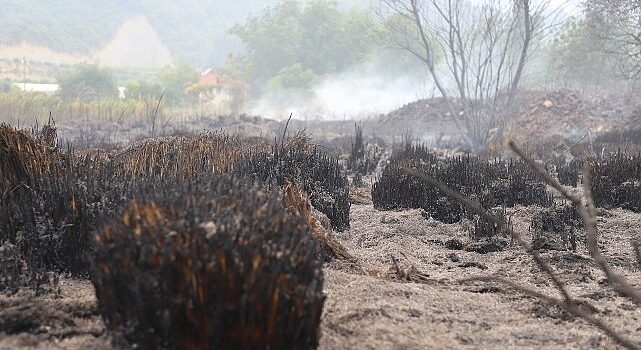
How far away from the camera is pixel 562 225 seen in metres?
5.53

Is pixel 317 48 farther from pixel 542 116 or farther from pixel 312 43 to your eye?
pixel 542 116

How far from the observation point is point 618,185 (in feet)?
22.3

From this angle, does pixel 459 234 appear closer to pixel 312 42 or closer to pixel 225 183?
pixel 225 183

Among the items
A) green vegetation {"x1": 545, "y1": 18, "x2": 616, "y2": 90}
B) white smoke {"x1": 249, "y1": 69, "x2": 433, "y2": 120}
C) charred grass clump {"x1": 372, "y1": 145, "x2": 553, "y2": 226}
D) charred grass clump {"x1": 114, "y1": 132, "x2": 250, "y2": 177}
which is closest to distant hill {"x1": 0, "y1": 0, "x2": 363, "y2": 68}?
white smoke {"x1": 249, "y1": 69, "x2": 433, "y2": 120}

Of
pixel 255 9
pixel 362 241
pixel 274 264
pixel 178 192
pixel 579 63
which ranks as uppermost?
pixel 255 9

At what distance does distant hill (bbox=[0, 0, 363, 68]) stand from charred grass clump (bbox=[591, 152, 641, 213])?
57.6 m

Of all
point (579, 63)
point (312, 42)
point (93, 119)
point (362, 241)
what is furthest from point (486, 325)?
point (312, 42)

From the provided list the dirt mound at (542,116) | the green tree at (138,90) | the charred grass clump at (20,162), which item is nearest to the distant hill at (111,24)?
the green tree at (138,90)

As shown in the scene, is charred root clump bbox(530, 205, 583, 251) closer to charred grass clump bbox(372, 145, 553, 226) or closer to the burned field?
the burned field

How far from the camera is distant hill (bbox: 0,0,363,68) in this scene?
73125 mm

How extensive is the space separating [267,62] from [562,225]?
1935 inches

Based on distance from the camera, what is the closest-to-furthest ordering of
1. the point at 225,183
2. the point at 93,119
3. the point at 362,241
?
the point at 225,183 < the point at 362,241 < the point at 93,119

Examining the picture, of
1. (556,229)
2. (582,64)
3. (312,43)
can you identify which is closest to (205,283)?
(556,229)

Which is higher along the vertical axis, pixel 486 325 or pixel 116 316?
pixel 116 316
